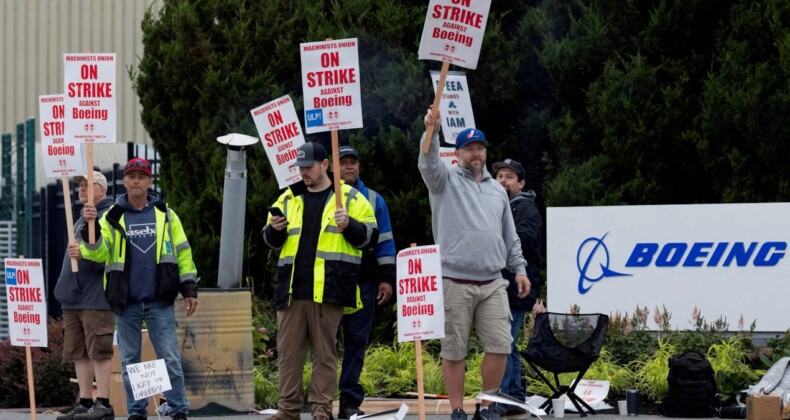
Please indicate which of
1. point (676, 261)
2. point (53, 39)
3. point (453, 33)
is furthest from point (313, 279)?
point (53, 39)

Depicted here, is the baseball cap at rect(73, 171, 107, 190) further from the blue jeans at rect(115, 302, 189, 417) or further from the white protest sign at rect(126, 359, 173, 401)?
the white protest sign at rect(126, 359, 173, 401)

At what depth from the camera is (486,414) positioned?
9.81 metres

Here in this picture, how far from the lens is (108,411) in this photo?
10.5m

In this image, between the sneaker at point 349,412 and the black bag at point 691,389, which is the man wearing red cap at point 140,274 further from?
the black bag at point 691,389

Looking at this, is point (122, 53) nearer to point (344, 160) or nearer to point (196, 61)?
point (196, 61)

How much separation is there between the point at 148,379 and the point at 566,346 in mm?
3658

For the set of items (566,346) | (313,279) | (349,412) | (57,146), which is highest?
(57,146)

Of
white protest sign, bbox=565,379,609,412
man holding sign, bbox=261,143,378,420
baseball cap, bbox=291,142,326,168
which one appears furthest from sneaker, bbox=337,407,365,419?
baseball cap, bbox=291,142,326,168

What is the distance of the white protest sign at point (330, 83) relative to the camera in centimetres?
1004

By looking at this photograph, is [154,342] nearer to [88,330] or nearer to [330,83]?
[88,330]

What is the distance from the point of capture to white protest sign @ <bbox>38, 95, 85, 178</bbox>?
11.0m

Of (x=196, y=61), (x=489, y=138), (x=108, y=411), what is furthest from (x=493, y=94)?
(x=108, y=411)

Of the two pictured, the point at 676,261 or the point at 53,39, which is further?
the point at 53,39

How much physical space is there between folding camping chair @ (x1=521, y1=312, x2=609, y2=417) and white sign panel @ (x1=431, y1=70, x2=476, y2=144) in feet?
7.47
